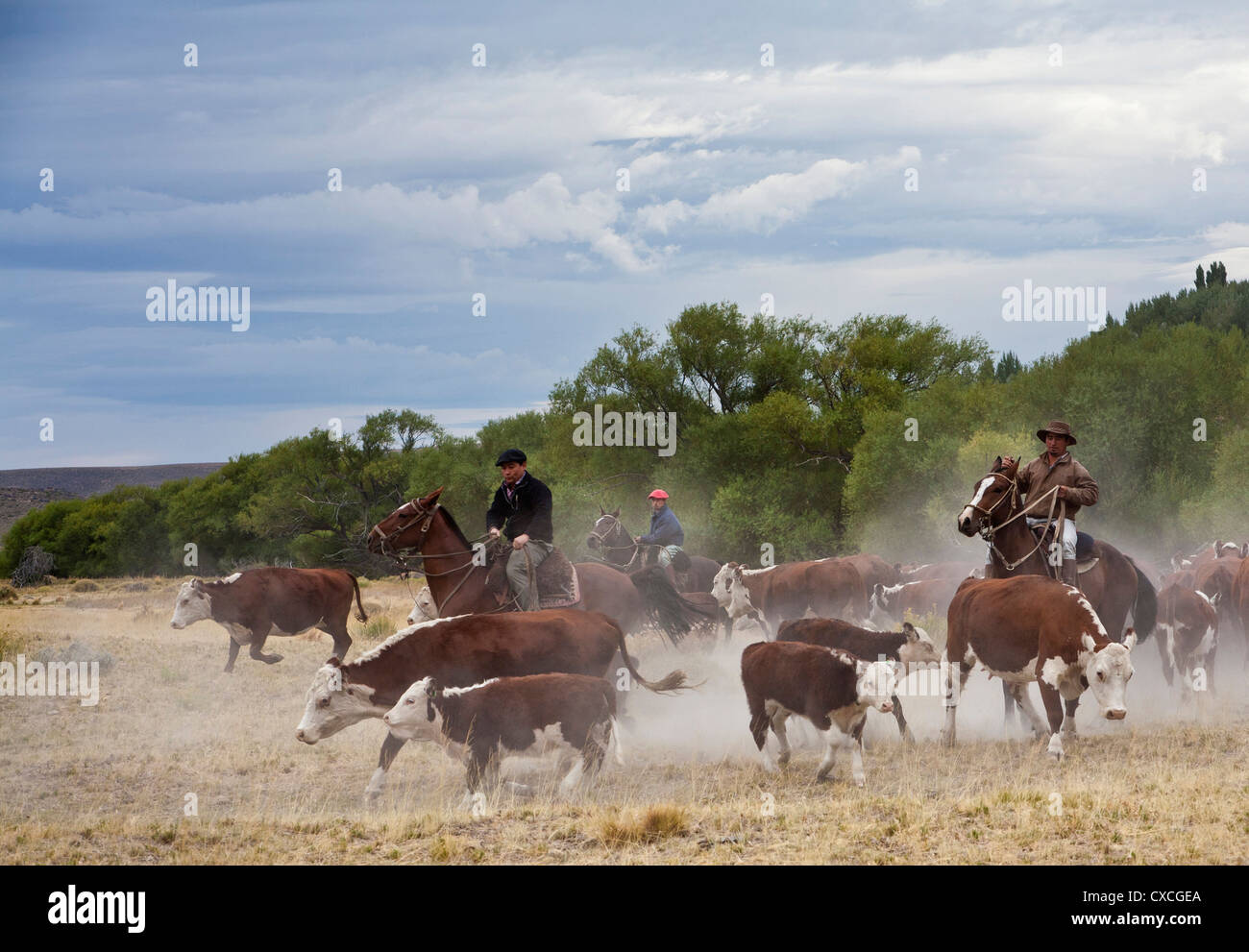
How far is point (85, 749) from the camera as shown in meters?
13.3

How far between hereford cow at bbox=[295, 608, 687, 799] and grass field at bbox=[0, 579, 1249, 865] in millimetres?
761

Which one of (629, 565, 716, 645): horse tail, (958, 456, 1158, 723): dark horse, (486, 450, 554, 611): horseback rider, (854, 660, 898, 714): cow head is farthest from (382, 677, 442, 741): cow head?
(958, 456, 1158, 723): dark horse

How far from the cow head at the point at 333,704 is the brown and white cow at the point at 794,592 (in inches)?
448

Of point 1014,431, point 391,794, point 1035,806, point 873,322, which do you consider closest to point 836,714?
point 1035,806

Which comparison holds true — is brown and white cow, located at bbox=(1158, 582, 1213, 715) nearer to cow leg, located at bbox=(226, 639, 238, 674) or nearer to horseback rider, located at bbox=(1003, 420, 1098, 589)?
horseback rider, located at bbox=(1003, 420, 1098, 589)

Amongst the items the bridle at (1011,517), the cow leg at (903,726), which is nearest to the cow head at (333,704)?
the cow leg at (903,726)

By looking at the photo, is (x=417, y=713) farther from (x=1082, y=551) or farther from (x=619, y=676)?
(x=1082, y=551)

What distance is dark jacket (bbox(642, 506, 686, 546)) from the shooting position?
66.6 ft

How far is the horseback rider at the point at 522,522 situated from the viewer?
43.9 feet

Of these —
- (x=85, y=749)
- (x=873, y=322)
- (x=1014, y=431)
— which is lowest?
(x=85, y=749)

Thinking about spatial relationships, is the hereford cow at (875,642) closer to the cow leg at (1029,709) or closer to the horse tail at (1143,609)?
the cow leg at (1029,709)

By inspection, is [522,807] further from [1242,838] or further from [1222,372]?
[1222,372]

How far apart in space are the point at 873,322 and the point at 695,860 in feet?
184

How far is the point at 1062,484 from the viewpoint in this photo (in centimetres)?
1327
